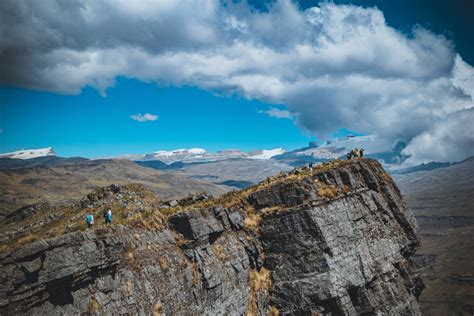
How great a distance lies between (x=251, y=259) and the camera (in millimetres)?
48406

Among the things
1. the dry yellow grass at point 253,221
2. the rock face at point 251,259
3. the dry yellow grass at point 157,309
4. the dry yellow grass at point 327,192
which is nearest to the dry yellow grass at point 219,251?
the rock face at point 251,259

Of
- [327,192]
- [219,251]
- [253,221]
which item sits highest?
[327,192]

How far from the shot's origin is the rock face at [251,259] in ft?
101

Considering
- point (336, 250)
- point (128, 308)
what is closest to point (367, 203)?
point (336, 250)

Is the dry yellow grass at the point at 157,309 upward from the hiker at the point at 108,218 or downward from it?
downward

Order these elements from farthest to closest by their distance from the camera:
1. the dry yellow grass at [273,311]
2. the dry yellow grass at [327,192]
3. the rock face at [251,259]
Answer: the dry yellow grass at [327,192] → the dry yellow grass at [273,311] → the rock face at [251,259]

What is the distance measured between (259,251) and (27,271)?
29407mm

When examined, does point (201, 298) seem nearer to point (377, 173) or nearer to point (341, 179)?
point (341, 179)

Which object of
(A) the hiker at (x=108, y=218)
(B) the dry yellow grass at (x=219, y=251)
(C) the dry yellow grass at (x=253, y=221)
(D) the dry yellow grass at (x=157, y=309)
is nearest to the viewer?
(D) the dry yellow grass at (x=157, y=309)

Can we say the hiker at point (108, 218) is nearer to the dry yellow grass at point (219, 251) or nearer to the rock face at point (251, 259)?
the rock face at point (251, 259)

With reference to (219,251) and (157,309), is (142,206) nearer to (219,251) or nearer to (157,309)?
(219,251)

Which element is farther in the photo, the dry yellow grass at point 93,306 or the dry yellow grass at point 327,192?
the dry yellow grass at point 327,192

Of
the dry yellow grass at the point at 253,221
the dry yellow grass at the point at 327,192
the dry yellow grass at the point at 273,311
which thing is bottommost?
the dry yellow grass at the point at 273,311

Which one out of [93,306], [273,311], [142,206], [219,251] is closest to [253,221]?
[219,251]
